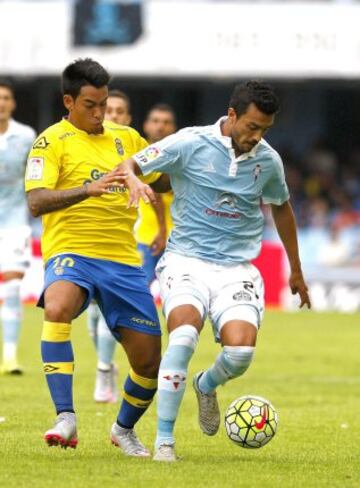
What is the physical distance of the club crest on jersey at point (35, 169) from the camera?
8328 millimetres

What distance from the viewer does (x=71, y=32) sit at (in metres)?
28.2

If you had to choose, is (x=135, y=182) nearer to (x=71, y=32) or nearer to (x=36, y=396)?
(x=36, y=396)

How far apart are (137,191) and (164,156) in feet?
2.27

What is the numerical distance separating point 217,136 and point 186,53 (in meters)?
20.4

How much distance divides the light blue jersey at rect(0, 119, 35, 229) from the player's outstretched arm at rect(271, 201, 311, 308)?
17.6ft

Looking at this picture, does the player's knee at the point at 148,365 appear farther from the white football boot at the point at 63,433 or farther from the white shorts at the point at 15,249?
the white shorts at the point at 15,249

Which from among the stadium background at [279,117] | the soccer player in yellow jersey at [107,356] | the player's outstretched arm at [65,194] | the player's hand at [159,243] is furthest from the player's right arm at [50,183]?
the player's hand at [159,243]

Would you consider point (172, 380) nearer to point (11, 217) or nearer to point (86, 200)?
point (86, 200)

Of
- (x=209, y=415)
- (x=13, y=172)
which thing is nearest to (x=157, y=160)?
(x=209, y=415)

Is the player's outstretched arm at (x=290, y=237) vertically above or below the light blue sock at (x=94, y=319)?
above

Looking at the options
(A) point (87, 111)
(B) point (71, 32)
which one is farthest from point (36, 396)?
(B) point (71, 32)

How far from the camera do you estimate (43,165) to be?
8.36 m

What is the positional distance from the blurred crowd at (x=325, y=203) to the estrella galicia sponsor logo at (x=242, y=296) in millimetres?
16858

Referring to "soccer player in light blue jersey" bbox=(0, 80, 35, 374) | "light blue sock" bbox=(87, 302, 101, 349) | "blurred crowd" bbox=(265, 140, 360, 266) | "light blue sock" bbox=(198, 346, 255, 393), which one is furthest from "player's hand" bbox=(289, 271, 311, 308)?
"blurred crowd" bbox=(265, 140, 360, 266)
